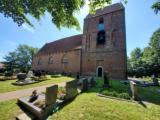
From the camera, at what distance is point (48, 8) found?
18.9 feet

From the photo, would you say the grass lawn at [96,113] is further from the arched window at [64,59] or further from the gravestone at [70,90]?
the arched window at [64,59]

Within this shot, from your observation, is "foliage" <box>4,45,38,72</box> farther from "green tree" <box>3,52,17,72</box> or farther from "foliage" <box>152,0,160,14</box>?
"foliage" <box>152,0,160,14</box>

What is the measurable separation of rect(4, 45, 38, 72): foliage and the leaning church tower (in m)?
35.6

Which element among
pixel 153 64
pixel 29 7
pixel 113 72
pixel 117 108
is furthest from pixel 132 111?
pixel 153 64

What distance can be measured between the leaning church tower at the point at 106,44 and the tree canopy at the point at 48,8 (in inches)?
637

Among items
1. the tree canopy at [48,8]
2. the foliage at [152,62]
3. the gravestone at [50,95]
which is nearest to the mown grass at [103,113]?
the gravestone at [50,95]

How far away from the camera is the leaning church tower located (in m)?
21.1

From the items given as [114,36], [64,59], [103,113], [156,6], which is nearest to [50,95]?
[103,113]

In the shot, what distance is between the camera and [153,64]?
32.9 meters

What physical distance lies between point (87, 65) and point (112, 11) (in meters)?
12.0

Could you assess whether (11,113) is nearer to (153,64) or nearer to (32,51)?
(153,64)

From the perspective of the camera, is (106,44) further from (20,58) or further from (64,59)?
(20,58)

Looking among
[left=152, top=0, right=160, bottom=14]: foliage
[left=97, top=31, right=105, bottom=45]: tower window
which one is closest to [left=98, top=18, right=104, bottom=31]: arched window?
[left=97, top=31, right=105, bottom=45]: tower window

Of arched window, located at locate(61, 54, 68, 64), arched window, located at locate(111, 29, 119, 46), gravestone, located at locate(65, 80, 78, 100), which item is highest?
arched window, located at locate(111, 29, 119, 46)
